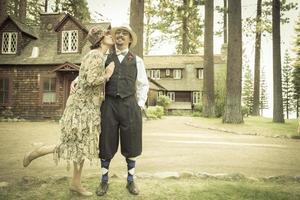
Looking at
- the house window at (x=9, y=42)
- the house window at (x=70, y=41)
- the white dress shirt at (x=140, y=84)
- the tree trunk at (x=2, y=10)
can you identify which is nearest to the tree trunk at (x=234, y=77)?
the house window at (x=70, y=41)

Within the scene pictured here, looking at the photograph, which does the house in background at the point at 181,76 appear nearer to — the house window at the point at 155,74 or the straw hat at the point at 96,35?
the house window at the point at 155,74

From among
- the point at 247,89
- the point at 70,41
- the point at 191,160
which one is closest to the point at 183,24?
the point at 70,41

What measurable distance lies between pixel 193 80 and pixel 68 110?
3643 cm

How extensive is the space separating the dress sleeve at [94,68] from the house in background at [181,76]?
33230 millimetres

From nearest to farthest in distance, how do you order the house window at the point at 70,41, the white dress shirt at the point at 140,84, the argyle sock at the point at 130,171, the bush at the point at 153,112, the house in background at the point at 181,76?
the argyle sock at the point at 130,171 < the white dress shirt at the point at 140,84 < the house window at the point at 70,41 < the bush at the point at 153,112 < the house in background at the point at 181,76

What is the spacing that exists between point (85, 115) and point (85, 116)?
0.6 inches

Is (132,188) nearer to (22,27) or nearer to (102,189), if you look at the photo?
(102,189)

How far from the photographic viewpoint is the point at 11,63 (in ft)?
70.0

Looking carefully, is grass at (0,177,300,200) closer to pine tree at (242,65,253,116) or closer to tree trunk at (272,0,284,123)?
tree trunk at (272,0,284,123)

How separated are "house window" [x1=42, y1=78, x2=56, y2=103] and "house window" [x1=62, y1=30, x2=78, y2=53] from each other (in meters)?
2.24

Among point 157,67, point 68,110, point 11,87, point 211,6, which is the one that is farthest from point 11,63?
point 157,67

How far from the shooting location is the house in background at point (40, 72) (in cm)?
2103

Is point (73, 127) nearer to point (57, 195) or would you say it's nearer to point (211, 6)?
point (57, 195)

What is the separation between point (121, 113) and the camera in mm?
4320
